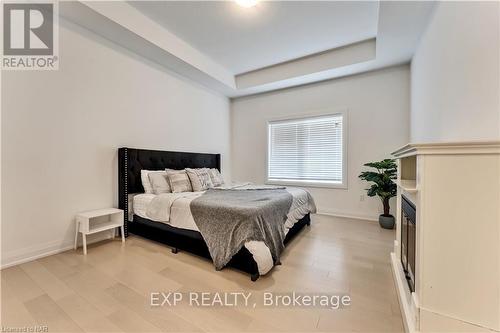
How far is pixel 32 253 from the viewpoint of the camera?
7.51 feet

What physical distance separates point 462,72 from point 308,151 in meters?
2.96

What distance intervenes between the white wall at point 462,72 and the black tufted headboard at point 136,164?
12.0ft

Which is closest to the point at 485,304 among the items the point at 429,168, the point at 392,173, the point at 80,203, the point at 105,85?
the point at 429,168

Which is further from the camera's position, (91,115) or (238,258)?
(91,115)

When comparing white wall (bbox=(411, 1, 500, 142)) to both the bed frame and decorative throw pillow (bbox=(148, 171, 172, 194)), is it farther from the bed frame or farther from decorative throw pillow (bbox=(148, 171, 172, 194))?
decorative throw pillow (bbox=(148, 171, 172, 194))

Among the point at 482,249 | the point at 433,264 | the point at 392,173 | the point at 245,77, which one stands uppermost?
the point at 245,77

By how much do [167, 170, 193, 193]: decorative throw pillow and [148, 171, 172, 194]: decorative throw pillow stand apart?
6cm

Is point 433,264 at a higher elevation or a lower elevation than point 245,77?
lower

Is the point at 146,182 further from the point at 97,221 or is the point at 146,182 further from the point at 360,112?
the point at 360,112

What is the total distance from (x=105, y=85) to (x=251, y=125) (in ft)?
9.97

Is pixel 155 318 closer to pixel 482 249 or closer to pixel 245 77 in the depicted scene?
pixel 482 249

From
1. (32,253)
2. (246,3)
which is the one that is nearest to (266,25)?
(246,3)

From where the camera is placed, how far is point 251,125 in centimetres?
516

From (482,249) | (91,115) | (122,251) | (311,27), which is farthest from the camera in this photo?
(311,27)
